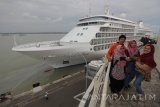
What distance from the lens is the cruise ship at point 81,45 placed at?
17.4 metres

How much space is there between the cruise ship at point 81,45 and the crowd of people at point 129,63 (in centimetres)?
1395

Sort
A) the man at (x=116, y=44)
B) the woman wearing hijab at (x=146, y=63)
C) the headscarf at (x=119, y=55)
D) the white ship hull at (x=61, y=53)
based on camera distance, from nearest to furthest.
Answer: the woman wearing hijab at (x=146, y=63) < the headscarf at (x=119, y=55) < the man at (x=116, y=44) < the white ship hull at (x=61, y=53)

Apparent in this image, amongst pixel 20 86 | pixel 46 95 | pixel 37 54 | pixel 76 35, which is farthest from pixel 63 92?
pixel 76 35

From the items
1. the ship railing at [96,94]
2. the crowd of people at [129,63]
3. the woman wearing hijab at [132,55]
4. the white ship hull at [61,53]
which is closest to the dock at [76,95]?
the ship railing at [96,94]

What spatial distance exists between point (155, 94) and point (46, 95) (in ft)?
31.0

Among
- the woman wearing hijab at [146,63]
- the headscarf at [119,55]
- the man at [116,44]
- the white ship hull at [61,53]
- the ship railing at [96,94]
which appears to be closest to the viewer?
the ship railing at [96,94]

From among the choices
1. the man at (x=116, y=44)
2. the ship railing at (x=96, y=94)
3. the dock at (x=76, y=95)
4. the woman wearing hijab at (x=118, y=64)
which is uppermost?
the man at (x=116, y=44)

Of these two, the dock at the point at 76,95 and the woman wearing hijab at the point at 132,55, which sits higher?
the woman wearing hijab at the point at 132,55

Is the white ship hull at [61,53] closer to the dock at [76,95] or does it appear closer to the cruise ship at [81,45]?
the cruise ship at [81,45]

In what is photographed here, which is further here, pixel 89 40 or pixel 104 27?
pixel 104 27

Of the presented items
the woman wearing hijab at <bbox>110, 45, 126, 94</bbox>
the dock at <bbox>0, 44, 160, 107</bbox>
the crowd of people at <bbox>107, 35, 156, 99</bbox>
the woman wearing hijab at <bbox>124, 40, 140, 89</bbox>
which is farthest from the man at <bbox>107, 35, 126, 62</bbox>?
the dock at <bbox>0, 44, 160, 107</bbox>

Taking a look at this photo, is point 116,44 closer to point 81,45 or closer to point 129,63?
point 129,63

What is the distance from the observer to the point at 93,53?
20.5 meters

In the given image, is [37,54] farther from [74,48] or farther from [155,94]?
[155,94]
